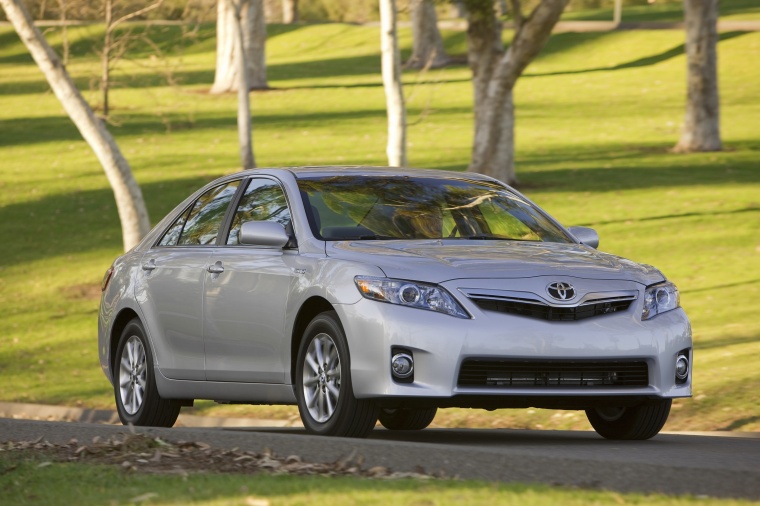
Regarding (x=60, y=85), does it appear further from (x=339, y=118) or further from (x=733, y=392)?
(x=339, y=118)

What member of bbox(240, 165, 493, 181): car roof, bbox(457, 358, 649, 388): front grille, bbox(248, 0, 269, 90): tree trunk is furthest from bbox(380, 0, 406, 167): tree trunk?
bbox(248, 0, 269, 90): tree trunk

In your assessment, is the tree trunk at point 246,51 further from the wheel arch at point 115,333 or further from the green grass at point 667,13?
the wheel arch at point 115,333

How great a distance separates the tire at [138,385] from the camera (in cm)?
1022

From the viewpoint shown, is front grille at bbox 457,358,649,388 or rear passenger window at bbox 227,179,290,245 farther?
rear passenger window at bbox 227,179,290,245

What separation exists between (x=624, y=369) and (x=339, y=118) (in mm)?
33351

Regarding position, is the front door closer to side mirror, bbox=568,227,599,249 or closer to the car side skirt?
the car side skirt

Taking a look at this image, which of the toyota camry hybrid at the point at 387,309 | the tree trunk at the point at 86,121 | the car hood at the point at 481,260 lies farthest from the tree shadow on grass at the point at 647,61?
the car hood at the point at 481,260

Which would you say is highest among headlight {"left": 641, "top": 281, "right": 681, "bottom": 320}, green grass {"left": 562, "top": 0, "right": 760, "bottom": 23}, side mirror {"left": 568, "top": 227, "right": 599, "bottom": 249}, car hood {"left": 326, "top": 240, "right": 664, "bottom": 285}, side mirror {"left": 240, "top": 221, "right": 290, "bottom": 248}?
side mirror {"left": 240, "top": 221, "right": 290, "bottom": 248}

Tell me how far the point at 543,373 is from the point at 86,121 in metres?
15.6

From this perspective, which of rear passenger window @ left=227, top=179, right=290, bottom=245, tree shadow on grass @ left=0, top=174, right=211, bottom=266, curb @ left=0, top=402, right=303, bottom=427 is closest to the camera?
rear passenger window @ left=227, top=179, right=290, bottom=245

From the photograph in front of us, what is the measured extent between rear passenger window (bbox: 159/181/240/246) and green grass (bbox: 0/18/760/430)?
11.7ft

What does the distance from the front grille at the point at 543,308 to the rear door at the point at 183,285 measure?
7.79 feet

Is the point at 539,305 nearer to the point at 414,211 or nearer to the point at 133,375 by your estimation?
the point at 414,211

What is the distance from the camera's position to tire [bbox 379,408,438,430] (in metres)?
11.0
